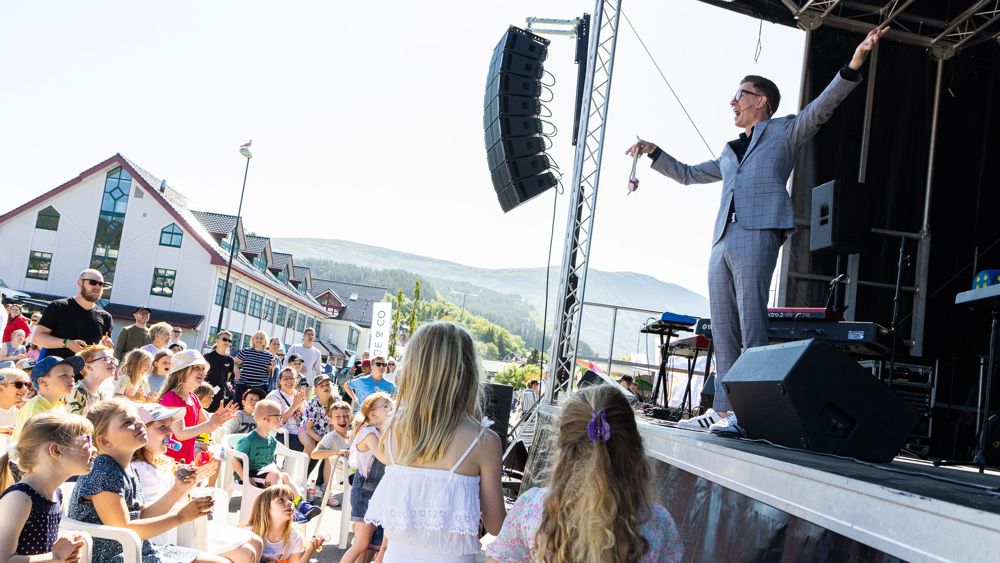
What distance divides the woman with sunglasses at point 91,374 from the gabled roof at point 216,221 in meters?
34.5

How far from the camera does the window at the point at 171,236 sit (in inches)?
1407

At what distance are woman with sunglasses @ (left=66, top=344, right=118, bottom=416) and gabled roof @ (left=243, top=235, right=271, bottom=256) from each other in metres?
37.2

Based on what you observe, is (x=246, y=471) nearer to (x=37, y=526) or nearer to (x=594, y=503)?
(x=37, y=526)

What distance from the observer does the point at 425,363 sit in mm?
2449

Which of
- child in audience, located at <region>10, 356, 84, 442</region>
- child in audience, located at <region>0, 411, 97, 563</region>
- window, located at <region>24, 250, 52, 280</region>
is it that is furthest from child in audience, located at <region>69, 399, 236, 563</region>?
window, located at <region>24, 250, 52, 280</region>

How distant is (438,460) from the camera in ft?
7.87

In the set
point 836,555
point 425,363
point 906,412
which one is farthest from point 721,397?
point 836,555

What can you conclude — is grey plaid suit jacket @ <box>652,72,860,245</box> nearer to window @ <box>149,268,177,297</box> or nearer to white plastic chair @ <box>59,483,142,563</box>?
white plastic chair @ <box>59,483,142,563</box>

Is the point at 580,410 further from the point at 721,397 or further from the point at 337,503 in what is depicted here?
the point at 337,503

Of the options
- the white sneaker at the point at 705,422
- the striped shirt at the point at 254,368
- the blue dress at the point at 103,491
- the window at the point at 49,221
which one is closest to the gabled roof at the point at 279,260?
the window at the point at 49,221

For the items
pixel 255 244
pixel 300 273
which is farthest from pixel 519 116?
pixel 300 273

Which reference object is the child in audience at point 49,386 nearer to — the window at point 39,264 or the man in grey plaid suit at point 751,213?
the man in grey plaid suit at point 751,213

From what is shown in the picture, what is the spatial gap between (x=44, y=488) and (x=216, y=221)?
3829 centimetres

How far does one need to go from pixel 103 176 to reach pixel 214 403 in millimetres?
32955
